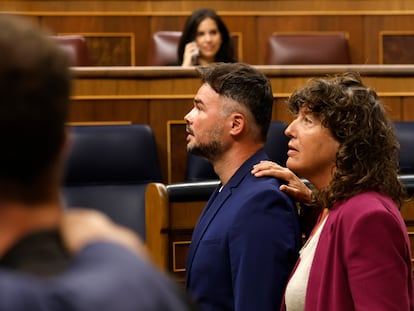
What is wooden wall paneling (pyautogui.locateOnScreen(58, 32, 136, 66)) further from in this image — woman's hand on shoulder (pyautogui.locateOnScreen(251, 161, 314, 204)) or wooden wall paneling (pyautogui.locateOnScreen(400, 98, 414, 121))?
woman's hand on shoulder (pyautogui.locateOnScreen(251, 161, 314, 204))

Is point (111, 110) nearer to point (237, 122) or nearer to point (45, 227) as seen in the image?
point (237, 122)

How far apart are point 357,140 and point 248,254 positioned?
0.51 feet

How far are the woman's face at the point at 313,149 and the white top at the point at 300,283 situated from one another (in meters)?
0.06

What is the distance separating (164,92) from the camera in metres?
1.64

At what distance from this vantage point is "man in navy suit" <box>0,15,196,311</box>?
0.98ft

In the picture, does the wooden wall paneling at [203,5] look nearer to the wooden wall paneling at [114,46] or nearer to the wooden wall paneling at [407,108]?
the wooden wall paneling at [114,46]

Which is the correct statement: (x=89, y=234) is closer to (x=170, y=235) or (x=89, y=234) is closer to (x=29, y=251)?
(x=29, y=251)

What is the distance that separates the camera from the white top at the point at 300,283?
2.98 ft

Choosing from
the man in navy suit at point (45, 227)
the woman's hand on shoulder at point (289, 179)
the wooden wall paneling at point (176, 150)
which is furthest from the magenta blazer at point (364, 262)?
the wooden wall paneling at point (176, 150)

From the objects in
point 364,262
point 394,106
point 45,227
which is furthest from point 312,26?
point 45,227

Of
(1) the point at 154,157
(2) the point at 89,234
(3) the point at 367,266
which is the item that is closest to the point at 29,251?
(2) the point at 89,234

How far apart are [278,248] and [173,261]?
11.1 inches

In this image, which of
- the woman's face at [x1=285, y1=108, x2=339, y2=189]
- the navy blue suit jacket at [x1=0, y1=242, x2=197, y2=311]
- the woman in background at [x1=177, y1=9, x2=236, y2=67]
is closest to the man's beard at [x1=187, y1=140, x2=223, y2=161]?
the woman's face at [x1=285, y1=108, x2=339, y2=189]

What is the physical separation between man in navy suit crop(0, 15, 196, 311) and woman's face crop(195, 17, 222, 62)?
172 cm
